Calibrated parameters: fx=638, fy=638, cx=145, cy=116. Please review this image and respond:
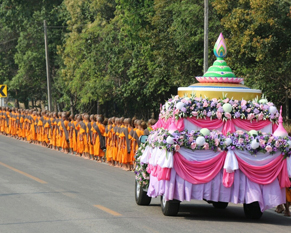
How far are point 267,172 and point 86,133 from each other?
13.5 m

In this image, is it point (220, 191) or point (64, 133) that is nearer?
point (220, 191)

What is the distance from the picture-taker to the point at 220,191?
403 inches

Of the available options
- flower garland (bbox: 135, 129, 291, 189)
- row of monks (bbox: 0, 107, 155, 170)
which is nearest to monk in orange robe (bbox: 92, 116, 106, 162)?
row of monks (bbox: 0, 107, 155, 170)

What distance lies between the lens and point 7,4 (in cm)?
5347

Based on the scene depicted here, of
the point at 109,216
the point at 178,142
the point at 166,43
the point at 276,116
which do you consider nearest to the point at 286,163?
the point at 276,116

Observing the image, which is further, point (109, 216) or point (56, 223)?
point (109, 216)

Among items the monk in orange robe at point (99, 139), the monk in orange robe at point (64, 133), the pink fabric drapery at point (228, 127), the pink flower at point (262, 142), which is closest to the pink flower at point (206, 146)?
the pink fabric drapery at point (228, 127)

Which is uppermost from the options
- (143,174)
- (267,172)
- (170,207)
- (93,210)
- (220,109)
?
(220,109)

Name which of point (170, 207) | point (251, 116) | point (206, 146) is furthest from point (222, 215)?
point (251, 116)

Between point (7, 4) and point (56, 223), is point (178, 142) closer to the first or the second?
point (56, 223)

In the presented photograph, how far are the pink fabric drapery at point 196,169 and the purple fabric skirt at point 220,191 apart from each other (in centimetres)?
7

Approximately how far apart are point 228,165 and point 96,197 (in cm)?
369

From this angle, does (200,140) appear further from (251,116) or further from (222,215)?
(222,215)

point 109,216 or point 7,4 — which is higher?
point 7,4
